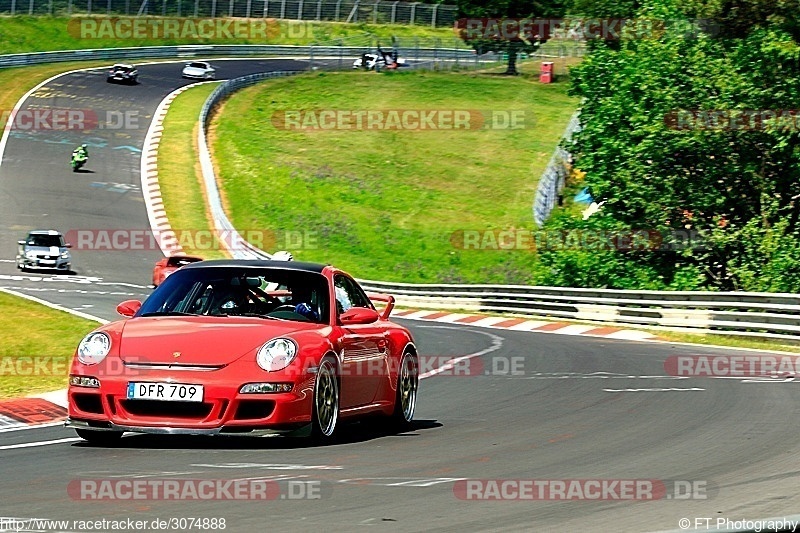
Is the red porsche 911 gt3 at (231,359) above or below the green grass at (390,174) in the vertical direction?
above

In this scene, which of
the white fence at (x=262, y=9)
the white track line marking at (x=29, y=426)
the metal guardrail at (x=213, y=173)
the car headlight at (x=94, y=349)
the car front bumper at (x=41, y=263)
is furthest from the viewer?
the white fence at (x=262, y=9)

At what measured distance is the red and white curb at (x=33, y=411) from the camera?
1178 centimetres

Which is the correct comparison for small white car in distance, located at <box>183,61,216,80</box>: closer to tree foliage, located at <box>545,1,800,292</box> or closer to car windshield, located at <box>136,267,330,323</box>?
tree foliage, located at <box>545,1,800,292</box>

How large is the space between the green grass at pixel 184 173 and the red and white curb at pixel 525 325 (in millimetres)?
11002

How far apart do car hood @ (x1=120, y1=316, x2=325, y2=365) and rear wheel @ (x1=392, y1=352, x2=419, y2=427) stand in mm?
1634

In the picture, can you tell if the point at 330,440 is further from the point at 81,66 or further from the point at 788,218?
the point at 81,66

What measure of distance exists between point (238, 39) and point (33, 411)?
87.4 meters

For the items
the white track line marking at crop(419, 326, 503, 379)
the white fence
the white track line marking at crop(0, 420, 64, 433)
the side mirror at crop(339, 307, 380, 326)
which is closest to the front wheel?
the side mirror at crop(339, 307, 380, 326)

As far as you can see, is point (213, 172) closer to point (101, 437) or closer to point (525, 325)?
point (525, 325)

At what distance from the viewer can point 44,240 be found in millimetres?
40094

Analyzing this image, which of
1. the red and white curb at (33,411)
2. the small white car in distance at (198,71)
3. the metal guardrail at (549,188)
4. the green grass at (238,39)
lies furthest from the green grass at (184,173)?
the red and white curb at (33,411)

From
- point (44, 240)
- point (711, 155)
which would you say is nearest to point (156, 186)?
point (44, 240)

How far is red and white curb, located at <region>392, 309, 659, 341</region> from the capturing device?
27531 millimetres

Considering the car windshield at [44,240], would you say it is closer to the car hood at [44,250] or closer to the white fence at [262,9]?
the car hood at [44,250]
